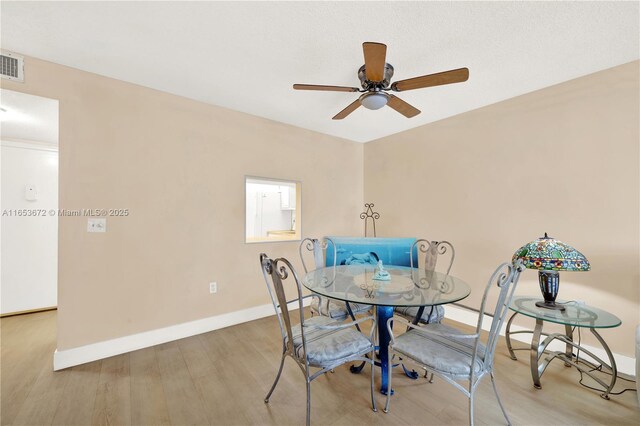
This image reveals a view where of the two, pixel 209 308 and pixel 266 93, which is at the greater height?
pixel 266 93

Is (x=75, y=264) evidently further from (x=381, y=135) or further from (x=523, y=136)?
(x=523, y=136)

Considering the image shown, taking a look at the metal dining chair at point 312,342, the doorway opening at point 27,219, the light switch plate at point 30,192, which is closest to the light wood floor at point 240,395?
the metal dining chair at point 312,342

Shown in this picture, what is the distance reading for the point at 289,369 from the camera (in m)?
2.15

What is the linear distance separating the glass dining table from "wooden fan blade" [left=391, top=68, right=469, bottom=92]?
1.43 m

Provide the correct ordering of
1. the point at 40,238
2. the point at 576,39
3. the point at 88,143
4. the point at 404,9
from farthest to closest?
the point at 40,238, the point at 88,143, the point at 576,39, the point at 404,9

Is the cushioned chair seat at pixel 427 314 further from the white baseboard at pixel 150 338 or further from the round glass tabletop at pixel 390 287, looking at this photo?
the white baseboard at pixel 150 338

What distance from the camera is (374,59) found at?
161cm

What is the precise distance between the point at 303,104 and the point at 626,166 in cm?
297

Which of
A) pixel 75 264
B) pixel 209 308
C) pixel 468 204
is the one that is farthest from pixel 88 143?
pixel 468 204

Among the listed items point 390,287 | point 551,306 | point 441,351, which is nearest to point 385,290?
point 390,287

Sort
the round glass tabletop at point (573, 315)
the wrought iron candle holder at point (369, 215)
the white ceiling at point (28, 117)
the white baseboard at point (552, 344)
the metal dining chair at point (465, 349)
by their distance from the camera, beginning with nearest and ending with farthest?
the metal dining chair at point (465, 349), the round glass tabletop at point (573, 315), the white baseboard at point (552, 344), the white ceiling at point (28, 117), the wrought iron candle holder at point (369, 215)

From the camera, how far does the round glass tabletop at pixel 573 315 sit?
1816 millimetres

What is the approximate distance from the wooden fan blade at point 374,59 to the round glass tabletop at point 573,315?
2078 mm

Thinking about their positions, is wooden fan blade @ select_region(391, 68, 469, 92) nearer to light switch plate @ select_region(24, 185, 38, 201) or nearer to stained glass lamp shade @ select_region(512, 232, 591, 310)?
stained glass lamp shade @ select_region(512, 232, 591, 310)
